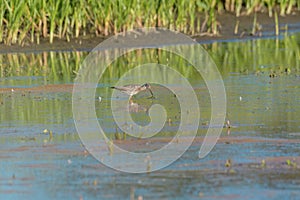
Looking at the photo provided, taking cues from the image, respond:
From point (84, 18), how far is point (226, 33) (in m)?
2.82

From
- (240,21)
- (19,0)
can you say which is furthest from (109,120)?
(240,21)

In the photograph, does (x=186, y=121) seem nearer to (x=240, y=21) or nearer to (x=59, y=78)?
(x=59, y=78)

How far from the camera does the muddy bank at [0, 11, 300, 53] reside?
14953 mm

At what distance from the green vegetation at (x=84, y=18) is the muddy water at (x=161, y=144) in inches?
88.5

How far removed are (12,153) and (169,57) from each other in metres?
6.51

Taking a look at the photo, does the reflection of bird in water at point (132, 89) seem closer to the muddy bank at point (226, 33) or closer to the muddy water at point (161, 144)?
the muddy water at point (161, 144)

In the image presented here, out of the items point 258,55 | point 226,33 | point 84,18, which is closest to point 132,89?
point 258,55

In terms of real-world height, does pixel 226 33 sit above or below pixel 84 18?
below

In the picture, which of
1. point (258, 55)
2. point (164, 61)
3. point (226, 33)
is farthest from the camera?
point (226, 33)

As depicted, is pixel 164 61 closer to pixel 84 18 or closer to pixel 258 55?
Answer: pixel 258 55

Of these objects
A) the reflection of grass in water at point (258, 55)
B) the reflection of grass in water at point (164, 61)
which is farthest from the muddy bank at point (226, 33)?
the reflection of grass in water at point (258, 55)

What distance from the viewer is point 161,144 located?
304 inches

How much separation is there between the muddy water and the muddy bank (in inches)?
91.0

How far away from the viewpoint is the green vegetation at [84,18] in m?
14.7
